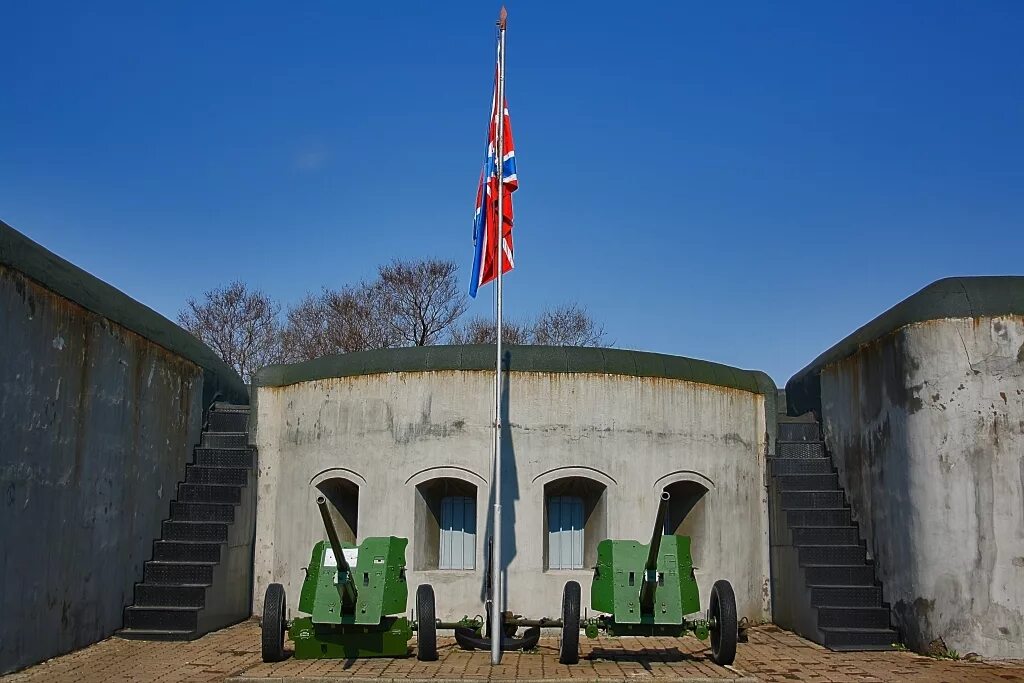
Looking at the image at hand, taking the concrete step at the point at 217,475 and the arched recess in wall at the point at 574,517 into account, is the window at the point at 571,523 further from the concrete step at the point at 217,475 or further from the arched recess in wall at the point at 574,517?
the concrete step at the point at 217,475

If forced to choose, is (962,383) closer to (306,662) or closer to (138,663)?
(306,662)

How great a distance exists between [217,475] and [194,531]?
0.93 m

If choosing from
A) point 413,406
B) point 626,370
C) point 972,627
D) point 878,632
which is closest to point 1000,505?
point 972,627

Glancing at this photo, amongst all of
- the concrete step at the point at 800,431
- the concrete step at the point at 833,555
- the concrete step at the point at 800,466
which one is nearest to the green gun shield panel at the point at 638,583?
the concrete step at the point at 833,555

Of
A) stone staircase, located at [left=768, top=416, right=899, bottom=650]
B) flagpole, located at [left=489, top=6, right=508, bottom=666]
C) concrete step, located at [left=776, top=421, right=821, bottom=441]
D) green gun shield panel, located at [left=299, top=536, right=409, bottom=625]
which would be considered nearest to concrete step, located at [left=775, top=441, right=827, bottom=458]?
stone staircase, located at [left=768, top=416, right=899, bottom=650]

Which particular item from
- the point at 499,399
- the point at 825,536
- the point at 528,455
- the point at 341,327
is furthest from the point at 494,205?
the point at 341,327

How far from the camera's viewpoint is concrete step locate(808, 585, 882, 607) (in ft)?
39.1

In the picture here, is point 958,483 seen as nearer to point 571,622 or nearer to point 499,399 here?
point 571,622

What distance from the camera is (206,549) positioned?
509 inches

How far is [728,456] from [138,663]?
7469mm

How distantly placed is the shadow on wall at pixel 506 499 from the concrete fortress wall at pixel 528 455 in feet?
0.08

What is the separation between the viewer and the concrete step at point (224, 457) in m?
14.2

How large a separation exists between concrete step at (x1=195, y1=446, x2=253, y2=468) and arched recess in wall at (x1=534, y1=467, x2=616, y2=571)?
13.3ft

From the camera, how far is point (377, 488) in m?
13.2
